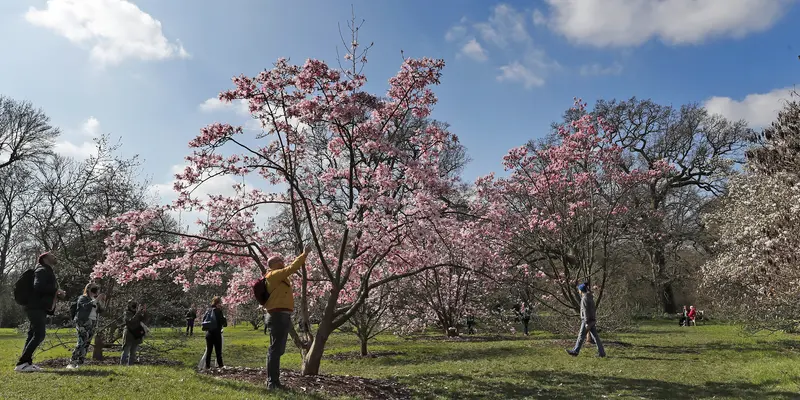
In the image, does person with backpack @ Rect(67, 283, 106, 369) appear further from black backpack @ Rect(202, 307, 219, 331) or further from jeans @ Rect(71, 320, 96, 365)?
black backpack @ Rect(202, 307, 219, 331)

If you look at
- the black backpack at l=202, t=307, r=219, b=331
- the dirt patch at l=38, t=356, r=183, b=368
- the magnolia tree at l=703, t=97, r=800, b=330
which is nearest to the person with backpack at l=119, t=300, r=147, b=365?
the dirt patch at l=38, t=356, r=183, b=368

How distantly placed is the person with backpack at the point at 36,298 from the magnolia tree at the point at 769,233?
461 inches

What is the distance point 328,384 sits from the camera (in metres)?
7.94

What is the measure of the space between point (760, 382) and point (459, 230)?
6.58m

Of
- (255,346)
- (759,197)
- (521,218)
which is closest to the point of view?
(759,197)

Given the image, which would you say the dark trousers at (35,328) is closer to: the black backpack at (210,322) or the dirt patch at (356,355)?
the black backpack at (210,322)

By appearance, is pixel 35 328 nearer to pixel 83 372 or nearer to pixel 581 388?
pixel 83 372

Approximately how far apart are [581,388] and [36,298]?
8898 millimetres

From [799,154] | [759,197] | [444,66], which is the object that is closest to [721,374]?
[799,154]

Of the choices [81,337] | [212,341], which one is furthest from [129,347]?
[212,341]

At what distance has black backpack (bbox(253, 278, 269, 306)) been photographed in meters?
6.70

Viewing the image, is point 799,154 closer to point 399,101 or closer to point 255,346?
point 399,101

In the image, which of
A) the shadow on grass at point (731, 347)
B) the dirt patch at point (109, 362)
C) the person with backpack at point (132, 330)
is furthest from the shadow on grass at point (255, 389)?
the shadow on grass at point (731, 347)

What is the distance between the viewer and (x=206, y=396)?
6.08 meters
